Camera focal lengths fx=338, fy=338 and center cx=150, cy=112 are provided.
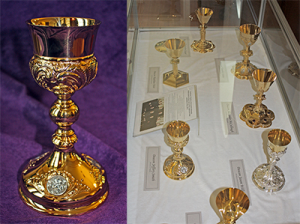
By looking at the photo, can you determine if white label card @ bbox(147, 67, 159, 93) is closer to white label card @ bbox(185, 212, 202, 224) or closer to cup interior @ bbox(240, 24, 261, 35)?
cup interior @ bbox(240, 24, 261, 35)

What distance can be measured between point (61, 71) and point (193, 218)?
0.41 metres

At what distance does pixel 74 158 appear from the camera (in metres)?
0.81

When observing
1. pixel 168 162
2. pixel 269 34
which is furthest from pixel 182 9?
pixel 168 162

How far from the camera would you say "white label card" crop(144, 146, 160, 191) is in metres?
0.80

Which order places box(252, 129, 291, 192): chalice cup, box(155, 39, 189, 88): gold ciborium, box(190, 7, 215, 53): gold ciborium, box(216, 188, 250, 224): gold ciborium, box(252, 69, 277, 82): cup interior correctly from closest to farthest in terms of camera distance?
box(216, 188, 250, 224): gold ciborium → box(252, 129, 291, 192): chalice cup → box(252, 69, 277, 82): cup interior → box(155, 39, 189, 88): gold ciborium → box(190, 7, 215, 53): gold ciborium

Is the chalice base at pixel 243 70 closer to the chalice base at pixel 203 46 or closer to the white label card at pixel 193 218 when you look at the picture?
the chalice base at pixel 203 46

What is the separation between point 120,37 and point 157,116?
45cm

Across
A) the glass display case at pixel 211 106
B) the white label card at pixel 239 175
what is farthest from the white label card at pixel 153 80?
the white label card at pixel 239 175

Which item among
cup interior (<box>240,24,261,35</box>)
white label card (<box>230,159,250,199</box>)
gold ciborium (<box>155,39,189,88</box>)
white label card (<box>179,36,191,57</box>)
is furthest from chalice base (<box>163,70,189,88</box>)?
white label card (<box>230,159,250,199</box>)

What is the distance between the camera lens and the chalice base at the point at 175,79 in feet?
3.54

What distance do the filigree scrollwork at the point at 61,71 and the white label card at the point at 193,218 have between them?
36 cm

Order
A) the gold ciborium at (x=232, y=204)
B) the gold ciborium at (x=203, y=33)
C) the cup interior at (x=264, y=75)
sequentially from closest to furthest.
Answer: the gold ciborium at (x=232, y=204) → the cup interior at (x=264, y=75) → the gold ciborium at (x=203, y=33)

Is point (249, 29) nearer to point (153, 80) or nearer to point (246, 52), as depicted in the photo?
point (246, 52)

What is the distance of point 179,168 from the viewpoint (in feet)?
2.69
